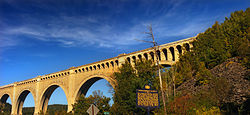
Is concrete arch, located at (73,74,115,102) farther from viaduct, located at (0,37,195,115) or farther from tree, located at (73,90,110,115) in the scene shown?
tree, located at (73,90,110,115)

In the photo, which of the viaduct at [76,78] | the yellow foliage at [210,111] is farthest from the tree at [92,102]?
the yellow foliage at [210,111]

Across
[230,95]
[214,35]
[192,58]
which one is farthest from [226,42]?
[230,95]

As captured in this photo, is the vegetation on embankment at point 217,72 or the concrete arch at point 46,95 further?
the concrete arch at point 46,95

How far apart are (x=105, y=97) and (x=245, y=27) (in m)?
22.5

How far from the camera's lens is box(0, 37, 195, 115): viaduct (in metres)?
34.3

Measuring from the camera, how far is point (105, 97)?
34781 mm

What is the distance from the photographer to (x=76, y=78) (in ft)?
→ 162

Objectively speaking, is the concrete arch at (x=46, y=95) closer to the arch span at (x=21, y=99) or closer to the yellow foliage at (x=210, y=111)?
the arch span at (x=21, y=99)

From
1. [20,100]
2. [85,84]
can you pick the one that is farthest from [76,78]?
[20,100]

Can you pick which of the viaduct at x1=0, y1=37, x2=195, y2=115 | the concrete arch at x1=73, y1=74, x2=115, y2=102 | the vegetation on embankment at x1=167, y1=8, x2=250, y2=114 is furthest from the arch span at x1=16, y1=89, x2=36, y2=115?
the vegetation on embankment at x1=167, y1=8, x2=250, y2=114

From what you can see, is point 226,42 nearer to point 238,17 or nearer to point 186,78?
point 238,17

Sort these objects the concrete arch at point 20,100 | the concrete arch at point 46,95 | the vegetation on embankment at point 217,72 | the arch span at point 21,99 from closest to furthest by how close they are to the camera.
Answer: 1. the vegetation on embankment at point 217,72
2. the concrete arch at point 46,95
3. the concrete arch at point 20,100
4. the arch span at point 21,99

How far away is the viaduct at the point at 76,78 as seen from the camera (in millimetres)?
34291

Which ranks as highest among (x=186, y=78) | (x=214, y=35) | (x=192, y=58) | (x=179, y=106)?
(x=214, y=35)
